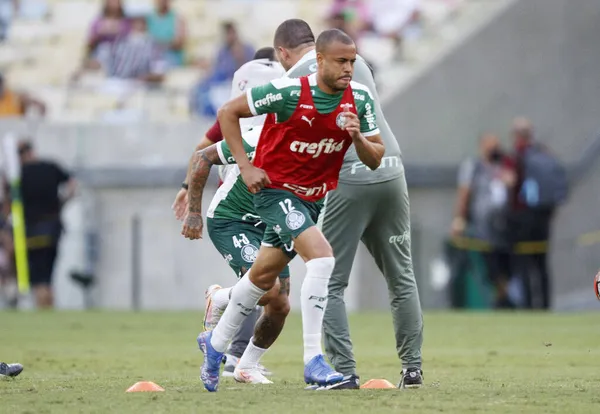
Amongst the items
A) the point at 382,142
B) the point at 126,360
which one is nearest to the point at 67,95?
the point at 126,360

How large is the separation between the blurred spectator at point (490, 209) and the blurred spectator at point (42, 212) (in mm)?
5495

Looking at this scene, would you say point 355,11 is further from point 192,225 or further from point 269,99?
point 269,99

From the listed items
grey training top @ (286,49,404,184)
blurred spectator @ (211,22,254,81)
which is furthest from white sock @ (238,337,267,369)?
blurred spectator @ (211,22,254,81)

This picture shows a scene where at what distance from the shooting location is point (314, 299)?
8094mm

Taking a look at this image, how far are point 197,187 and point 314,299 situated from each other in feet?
4.20

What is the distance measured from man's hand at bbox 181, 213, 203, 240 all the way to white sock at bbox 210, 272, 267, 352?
1.96 ft

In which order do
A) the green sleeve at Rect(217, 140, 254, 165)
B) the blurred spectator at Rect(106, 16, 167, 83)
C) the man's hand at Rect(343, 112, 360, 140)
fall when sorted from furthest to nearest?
the blurred spectator at Rect(106, 16, 167, 83) < the green sleeve at Rect(217, 140, 254, 165) < the man's hand at Rect(343, 112, 360, 140)

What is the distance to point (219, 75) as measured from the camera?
821 inches

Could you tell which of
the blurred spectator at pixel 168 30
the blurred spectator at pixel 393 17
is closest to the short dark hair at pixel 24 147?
the blurred spectator at pixel 168 30

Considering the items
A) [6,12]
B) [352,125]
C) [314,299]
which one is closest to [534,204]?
[6,12]

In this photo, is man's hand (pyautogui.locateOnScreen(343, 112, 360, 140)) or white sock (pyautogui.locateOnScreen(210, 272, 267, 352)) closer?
man's hand (pyautogui.locateOnScreen(343, 112, 360, 140))

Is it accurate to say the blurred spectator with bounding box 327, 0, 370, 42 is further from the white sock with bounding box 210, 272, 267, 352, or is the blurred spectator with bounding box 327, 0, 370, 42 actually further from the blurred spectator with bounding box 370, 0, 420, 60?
the white sock with bounding box 210, 272, 267, 352

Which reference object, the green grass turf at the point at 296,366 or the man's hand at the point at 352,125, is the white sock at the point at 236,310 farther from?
the man's hand at the point at 352,125

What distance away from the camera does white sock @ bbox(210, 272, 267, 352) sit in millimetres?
8367
